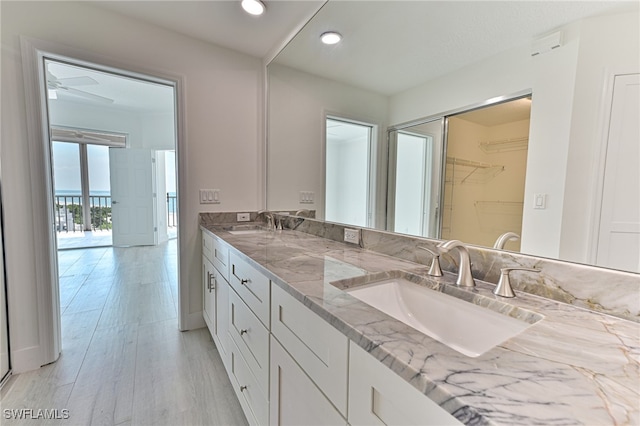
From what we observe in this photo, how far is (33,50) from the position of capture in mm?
1586

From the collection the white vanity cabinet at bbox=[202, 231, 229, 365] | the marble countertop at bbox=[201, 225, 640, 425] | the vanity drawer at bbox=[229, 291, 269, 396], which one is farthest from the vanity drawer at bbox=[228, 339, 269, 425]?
the marble countertop at bbox=[201, 225, 640, 425]

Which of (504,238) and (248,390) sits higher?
(504,238)

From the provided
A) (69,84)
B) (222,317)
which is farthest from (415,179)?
(69,84)

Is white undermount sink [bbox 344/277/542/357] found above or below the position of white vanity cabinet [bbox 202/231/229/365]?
above

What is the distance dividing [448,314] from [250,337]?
0.80 metres

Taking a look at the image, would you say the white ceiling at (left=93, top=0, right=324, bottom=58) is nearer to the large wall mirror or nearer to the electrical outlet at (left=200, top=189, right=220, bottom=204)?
the large wall mirror

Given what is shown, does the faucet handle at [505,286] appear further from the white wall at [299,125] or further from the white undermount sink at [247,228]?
the white undermount sink at [247,228]

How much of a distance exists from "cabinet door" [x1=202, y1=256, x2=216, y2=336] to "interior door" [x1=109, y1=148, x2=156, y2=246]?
4.04m

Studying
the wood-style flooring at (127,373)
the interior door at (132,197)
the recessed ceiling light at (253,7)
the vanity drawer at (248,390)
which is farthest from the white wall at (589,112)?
the interior door at (132,197)

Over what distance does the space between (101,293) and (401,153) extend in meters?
3.35

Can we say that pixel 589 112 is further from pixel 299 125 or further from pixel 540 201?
pixel 299 125

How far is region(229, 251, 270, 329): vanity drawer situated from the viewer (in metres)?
1.01

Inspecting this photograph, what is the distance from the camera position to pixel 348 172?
1.69 metres

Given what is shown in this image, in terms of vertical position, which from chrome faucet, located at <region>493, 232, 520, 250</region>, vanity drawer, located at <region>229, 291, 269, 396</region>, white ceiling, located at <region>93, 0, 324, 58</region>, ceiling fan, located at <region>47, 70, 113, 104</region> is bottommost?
vanity drawer, located at <region>229, 291, 269, 396</region>
